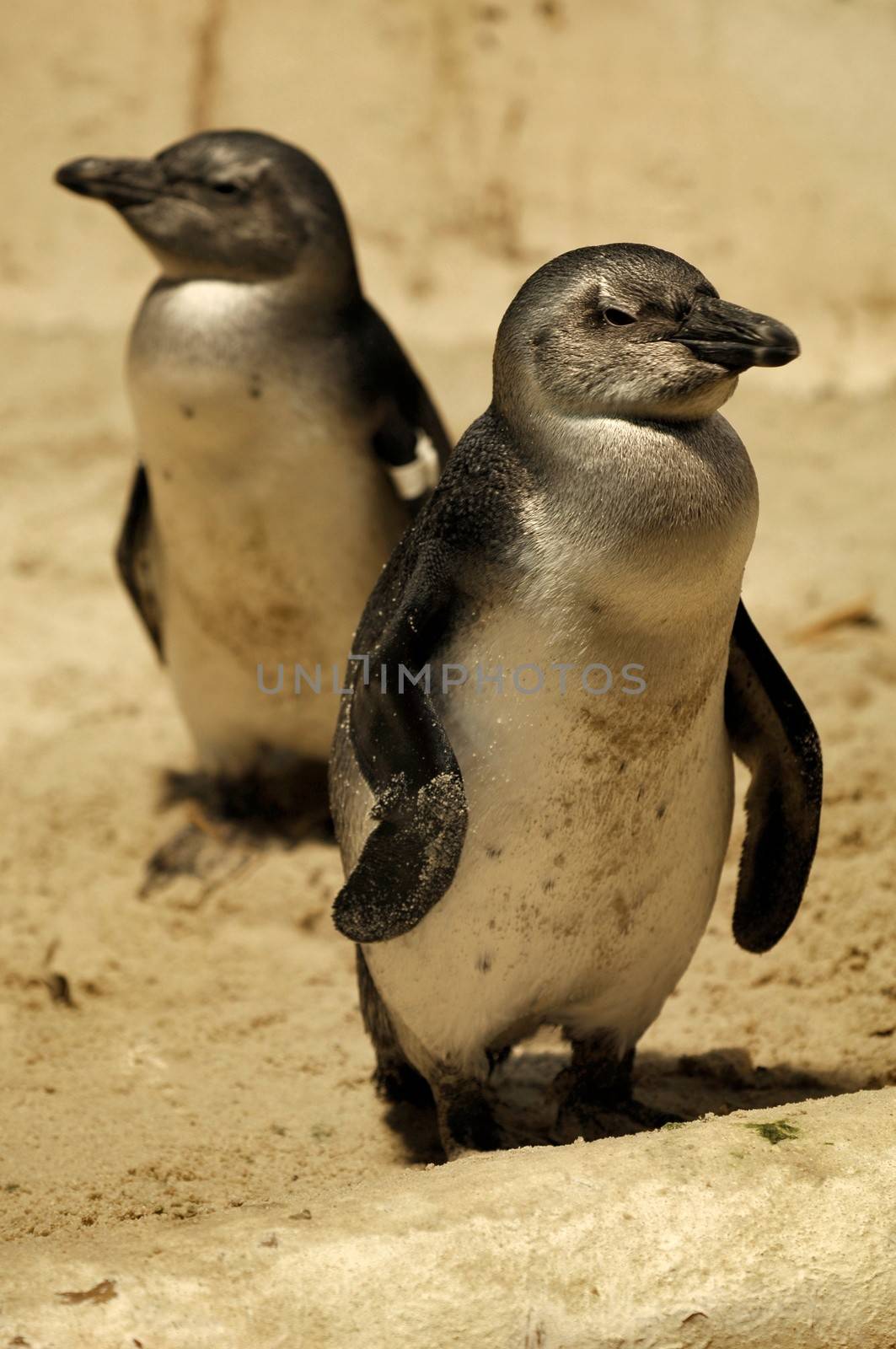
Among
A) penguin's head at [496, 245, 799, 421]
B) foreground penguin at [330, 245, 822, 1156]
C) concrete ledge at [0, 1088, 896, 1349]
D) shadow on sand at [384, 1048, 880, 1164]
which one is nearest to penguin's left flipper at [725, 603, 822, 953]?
foreground penguin at [330, 245, 822, 1156]

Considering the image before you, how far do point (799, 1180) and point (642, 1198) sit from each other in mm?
195

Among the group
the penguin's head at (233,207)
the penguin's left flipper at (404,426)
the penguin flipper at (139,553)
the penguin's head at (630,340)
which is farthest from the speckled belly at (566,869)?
the penguin flipper at (139,553)

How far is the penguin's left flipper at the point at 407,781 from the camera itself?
→ 2.21 m

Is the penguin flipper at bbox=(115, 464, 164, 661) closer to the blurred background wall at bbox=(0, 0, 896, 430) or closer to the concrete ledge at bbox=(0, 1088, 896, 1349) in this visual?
the concrete ledge at bbox=(0, 1088, 896, 1349)

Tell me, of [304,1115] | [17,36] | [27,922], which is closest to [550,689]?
[304,1115]

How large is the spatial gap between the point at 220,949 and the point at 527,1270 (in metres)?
2.01

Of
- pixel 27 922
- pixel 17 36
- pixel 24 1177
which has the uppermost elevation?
pixel 17 36

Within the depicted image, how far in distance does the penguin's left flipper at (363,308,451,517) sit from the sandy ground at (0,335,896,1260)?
1013 millimetres

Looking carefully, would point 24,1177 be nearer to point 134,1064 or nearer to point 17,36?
point 134,1064

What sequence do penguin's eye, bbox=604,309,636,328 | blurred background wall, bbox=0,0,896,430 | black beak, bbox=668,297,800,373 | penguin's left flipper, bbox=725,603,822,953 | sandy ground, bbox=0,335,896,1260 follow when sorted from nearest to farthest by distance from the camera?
black beak, bbox=668,297,800,373 < penguin's eye, bbox=604,309,636,328 < penguin's left flipper, bbox=725,603,822,953 < sandy ground, bbox=0,335,896,1260 < blurred background wall, bbox=0,0,896,430

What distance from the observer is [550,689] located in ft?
7.41

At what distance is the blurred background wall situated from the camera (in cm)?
725

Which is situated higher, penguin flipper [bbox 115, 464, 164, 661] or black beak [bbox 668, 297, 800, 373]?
black beak [bbox 668, 297, 800, 373]

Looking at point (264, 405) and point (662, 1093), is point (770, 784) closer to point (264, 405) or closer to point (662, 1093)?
point (662, 1093)
